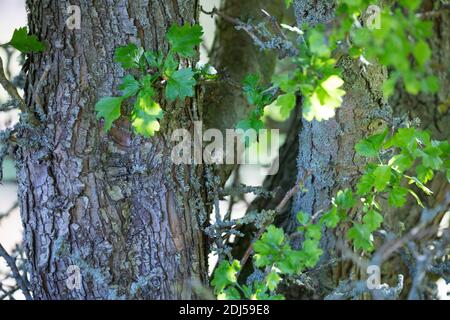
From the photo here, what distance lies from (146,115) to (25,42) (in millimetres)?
427

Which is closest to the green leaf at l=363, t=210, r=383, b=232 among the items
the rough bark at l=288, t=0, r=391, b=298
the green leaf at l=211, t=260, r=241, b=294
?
the rough bark at l=288, t=0, r=391, b=298

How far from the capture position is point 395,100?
272 cm

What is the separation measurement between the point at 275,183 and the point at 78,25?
1210mm

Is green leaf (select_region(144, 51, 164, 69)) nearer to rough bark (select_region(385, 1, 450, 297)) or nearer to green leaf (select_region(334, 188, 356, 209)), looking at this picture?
green leaf (select_region(334, 188, 356, 209))

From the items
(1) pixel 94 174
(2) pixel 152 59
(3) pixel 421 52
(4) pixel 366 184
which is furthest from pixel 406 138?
(1) pixel 94 174

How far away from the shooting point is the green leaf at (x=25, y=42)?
5.87ft

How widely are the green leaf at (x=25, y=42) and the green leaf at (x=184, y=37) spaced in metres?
0.38

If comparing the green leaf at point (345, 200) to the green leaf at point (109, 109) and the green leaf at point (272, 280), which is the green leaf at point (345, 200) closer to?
the green leaf at point (272, 280)

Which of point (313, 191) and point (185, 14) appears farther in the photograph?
point (313, 191)

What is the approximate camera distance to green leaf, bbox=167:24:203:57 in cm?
178
